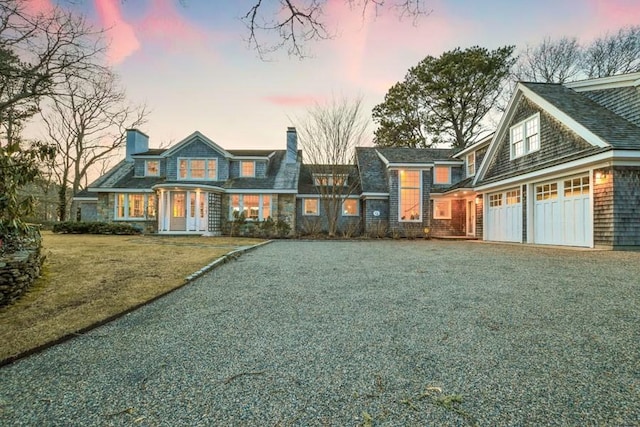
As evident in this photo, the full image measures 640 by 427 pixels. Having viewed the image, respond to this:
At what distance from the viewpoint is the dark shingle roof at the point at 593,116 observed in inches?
342

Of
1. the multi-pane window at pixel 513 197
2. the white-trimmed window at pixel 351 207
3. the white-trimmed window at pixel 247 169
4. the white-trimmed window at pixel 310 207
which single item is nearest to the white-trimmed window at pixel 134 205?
the white-trimmed window at pixel 247 169

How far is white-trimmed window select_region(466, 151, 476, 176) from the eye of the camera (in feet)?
59.3

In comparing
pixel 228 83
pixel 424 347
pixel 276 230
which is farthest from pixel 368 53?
pixel 276 230

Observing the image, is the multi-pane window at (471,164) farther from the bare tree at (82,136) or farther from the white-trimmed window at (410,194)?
the bare tree at (82,136)

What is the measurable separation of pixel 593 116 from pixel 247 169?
662 inches

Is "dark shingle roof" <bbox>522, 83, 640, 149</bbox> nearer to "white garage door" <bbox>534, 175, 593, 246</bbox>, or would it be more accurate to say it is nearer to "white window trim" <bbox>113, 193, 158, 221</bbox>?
"white garage door" <bbox>534, 175, 593, 246</bbox>

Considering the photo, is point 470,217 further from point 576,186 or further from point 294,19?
point 294,19

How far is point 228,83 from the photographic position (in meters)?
13.3

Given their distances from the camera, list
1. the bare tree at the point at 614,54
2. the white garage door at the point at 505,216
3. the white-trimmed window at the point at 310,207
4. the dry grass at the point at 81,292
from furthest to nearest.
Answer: the bare tree at the point at 614,54 < the white-trimmed window at the point at 310,207 < the white garage door at the point at 505,216 < the dry grass at the point at 81,292

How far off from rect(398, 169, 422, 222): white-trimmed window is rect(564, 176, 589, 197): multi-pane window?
8576 mm

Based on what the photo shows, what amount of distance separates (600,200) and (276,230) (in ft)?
44.6

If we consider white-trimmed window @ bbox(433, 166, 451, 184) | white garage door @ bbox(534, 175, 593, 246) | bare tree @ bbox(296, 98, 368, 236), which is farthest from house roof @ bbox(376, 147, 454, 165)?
white garage door @ bbox(534, 175, 593, 246)

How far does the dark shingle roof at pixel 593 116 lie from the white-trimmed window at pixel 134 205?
1994 centimetres

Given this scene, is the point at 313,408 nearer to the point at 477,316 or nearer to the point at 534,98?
the point at 477,316
